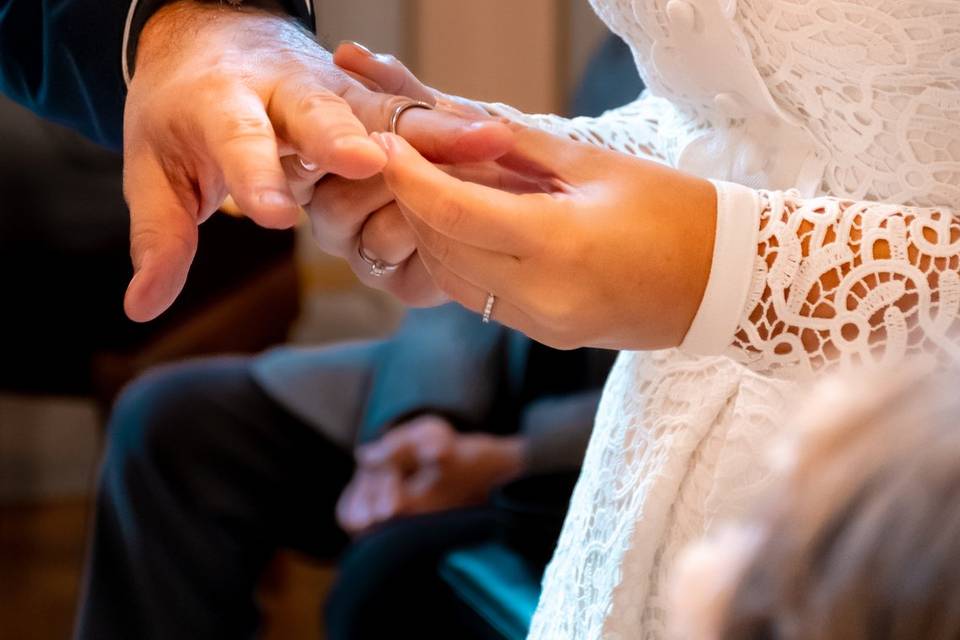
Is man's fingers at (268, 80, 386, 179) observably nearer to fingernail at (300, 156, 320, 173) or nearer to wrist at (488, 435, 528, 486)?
fingernail at (300, 156, 320, 173)

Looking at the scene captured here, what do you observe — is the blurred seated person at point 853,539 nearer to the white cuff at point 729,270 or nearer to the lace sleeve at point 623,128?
the white cuff at point 729,270

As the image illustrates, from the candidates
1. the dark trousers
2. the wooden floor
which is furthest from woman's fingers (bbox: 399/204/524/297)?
the wooden floor

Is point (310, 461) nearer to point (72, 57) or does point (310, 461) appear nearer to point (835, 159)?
point (72, 57)

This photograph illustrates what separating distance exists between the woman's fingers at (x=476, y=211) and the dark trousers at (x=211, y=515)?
43.0 inches

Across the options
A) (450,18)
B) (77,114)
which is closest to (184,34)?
(77,114)

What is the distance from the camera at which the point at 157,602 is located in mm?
1725

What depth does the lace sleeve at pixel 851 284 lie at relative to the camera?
23.8 inches

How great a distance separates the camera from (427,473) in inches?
Answer: 69.7

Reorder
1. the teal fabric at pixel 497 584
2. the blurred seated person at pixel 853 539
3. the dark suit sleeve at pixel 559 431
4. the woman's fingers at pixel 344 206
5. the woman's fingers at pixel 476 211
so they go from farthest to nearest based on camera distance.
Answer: the dark suit sleeve at pixel 559 431
the teal fabric at pixel 497 584
the woman's fingers at pixel 344 206
the woman's fingers at pixel 476 211
the blurred seated person at pixel 853 539

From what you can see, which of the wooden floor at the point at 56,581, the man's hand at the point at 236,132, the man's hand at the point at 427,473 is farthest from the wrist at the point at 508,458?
the man's hand at the point at 236,132

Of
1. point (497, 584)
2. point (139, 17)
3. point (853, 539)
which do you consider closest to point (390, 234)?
point (139, 17)

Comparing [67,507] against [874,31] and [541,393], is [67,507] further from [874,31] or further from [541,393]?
[874,31]

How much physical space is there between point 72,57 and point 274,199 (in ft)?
0.94

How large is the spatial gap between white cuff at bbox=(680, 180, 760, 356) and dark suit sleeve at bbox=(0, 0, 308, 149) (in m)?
0.32
